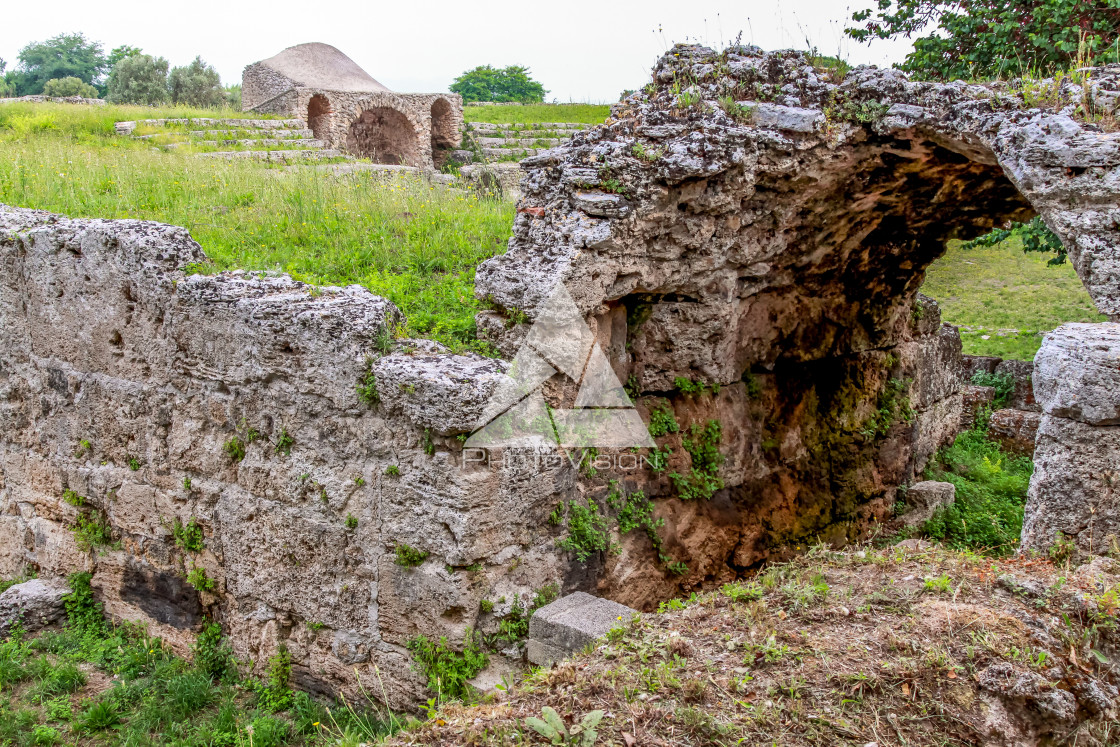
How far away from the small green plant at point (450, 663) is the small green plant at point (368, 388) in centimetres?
138

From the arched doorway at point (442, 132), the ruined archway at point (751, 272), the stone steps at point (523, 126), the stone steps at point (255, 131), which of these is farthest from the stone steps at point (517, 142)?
the ruined archway at point (751, 272)

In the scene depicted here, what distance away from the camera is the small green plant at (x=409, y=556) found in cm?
483

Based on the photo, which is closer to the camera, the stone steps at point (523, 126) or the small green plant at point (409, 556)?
the small green plant at point (409, 556)

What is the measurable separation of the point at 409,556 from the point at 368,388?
983 millimetres

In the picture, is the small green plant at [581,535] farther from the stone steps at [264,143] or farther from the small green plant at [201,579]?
the stone steps at [264,143]

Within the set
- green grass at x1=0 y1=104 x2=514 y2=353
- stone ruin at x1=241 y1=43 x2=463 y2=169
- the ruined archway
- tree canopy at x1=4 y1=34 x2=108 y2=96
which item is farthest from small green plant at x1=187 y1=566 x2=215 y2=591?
tree canopy at x1=4 y1=34 x2=108 y2=96

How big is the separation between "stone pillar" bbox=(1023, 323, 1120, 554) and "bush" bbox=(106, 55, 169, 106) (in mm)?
30736

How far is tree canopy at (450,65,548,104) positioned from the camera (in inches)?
1662

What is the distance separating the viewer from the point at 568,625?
459cm

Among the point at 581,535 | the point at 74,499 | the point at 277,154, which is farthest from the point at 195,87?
the point at 581,535

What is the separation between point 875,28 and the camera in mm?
12609

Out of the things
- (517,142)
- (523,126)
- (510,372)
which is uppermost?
(523,126)

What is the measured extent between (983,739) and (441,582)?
2757 mm

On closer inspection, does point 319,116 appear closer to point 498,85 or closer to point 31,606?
point 31,606
